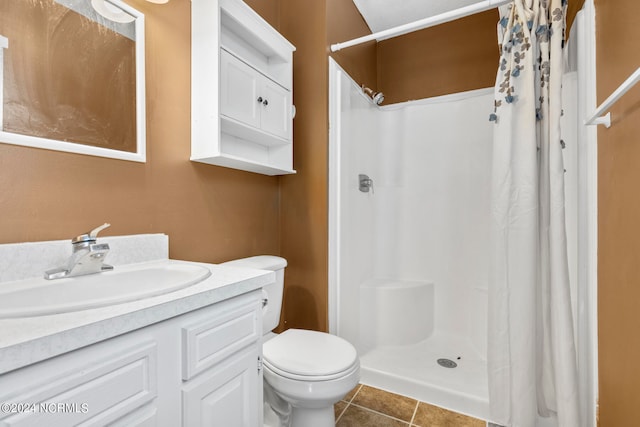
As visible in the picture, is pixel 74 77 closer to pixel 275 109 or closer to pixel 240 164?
pixel 240 164

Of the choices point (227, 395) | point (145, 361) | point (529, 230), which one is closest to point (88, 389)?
point (145, 361)

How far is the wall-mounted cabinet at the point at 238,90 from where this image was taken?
4.17 ft

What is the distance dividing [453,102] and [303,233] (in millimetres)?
1605

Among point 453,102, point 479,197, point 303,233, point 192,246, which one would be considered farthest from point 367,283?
point 453,102

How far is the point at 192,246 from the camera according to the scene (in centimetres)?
135

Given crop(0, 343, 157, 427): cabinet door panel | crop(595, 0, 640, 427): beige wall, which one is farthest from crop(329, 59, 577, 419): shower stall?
crop(0, 343, 157, 427): cabinet door panel

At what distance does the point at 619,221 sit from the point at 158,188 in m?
1.62

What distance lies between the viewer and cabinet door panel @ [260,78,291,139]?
1.54 metres

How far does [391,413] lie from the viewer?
1552mm

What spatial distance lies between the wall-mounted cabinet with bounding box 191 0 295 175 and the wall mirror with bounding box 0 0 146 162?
0.76 feet

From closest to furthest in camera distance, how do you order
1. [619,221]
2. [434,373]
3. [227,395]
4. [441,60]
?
[227,395]
[619,221]
[434,373]
[441,60]

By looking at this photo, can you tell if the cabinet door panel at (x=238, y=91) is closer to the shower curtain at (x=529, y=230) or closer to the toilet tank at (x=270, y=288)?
the toilet tank at (x=270, y=288)

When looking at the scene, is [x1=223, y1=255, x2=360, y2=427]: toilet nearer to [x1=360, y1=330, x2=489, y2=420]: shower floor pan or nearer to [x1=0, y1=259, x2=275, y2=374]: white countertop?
[x1=0, y1=259, x2=275, y2=374]: white countertop

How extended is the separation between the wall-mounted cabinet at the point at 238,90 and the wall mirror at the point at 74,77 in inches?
9.1
